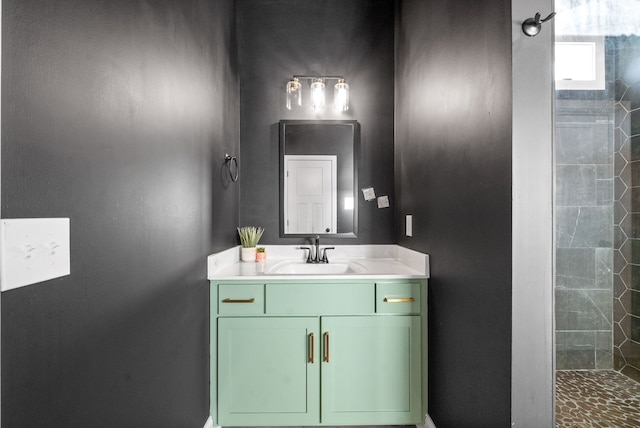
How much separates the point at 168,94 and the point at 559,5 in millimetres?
1497

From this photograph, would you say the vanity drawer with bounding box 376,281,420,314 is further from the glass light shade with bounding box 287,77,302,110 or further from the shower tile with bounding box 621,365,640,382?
the glass light shade with bounding box 287,77,302,110

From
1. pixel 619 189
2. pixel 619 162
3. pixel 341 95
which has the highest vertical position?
pixel 341 95

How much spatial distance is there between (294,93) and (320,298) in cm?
147

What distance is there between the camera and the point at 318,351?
1780 mm

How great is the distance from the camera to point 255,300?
5.81 feet

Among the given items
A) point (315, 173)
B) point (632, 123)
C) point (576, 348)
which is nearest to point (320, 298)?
point (315, 173)

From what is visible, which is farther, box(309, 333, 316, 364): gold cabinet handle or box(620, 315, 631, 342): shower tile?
box(309, 333, 316, 364): gold cabinet handle

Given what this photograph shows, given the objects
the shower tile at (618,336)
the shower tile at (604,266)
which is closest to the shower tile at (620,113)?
the shower tile at (604,266)

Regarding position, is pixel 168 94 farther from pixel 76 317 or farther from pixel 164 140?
pixel 76 317

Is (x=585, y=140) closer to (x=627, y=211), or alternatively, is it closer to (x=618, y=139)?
(x=618, y=139)

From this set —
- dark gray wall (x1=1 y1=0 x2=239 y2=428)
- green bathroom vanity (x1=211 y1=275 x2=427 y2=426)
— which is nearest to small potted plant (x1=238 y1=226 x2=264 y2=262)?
green bathroom vanity (x1=211 y1=275 x2=427 y2=426)

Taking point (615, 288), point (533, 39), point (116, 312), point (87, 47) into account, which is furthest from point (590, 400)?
point (87, 47)

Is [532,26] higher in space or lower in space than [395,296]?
higher

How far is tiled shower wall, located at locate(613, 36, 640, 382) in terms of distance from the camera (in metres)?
1.44
